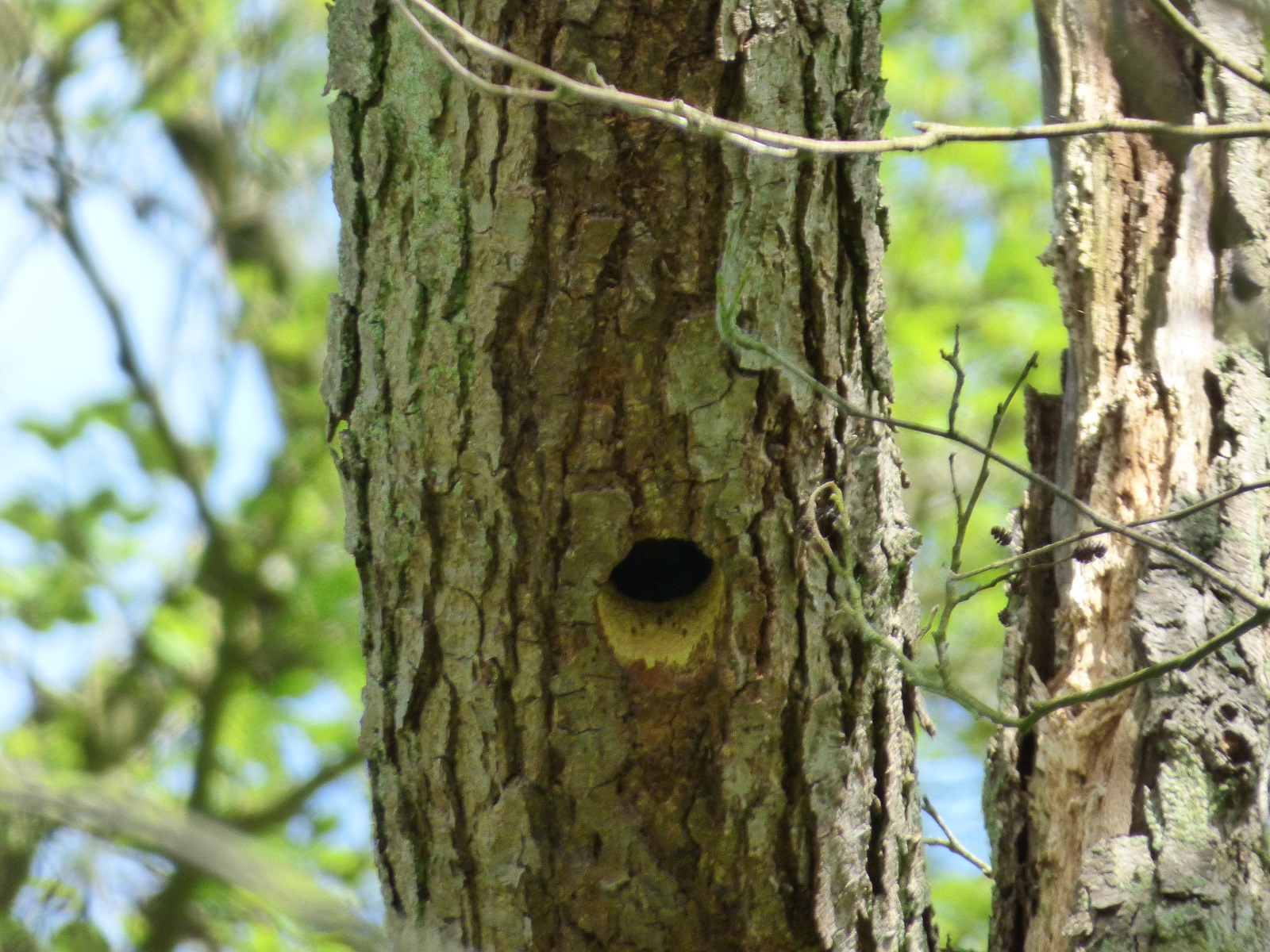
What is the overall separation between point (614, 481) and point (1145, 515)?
3.47ft

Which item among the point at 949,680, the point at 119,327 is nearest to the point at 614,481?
the point at 949,680

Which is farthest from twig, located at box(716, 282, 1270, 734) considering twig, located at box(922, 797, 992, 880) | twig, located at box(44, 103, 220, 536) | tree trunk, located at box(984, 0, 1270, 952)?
twig, located at box(44, 103, 220, 536)

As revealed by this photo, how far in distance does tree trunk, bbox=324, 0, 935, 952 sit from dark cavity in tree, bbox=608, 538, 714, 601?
5 centimetres

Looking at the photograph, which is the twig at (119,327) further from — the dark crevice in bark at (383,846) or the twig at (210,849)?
the twig at (210,849)

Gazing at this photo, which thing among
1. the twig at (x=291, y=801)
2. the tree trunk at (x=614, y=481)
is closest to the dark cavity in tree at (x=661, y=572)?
the tree trunk at (x=614, y=481)

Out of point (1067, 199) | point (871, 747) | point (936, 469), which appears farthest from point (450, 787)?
point (936, 469)

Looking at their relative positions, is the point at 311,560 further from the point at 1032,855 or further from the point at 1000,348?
the point at 1032,855

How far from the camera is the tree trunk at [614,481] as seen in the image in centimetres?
149

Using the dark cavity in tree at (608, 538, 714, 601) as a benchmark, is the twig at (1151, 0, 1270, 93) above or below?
above

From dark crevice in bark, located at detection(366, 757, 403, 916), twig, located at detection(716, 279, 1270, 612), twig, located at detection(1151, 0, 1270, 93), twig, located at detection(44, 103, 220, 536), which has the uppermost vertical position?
twig, located at detection(44, 103, 220, 536)

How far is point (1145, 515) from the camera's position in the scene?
2.09 meters

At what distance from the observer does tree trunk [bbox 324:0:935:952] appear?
4.90ft

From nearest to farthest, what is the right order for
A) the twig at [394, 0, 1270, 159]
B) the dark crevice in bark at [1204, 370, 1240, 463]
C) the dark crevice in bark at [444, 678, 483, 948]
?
1. the twig at [394, 0, 1270, 159]
2. the dark crevice in bark at [444, 678, 483, 948]
3. the dark crevice in bark at [1204, 370, 1240, 463]

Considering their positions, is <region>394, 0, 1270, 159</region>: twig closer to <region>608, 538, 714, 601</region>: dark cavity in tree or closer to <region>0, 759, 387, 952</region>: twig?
<region>608, 538, 714, 601</region>: dark cavity in tree
